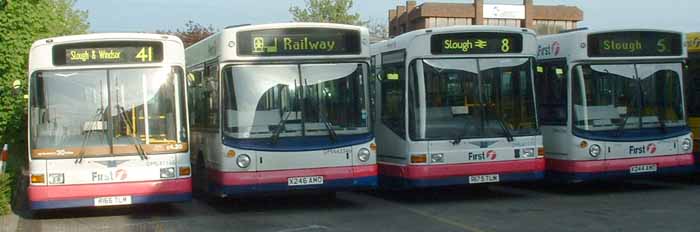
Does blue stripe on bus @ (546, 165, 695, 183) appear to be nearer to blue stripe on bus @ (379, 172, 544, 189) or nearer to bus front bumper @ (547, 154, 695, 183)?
bus front bumper @ (547, 154, 695, 183)

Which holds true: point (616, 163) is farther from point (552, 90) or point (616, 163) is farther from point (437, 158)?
point (437, 158)

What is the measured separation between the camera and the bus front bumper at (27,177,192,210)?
12.8 meters

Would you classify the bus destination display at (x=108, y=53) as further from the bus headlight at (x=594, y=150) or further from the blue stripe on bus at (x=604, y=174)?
the bus headlight at (x=594, y=150)

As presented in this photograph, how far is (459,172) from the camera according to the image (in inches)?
567

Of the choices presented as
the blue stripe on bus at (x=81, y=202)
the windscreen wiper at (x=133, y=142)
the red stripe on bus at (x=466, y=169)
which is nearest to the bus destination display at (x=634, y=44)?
the red stripe on bus at (x=466, y=169)

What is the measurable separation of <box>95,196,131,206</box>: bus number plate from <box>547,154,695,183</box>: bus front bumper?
7091 millimetres

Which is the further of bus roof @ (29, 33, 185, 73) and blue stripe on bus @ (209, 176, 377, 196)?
blue stripe on bus @ (209, 176, 377, 196)

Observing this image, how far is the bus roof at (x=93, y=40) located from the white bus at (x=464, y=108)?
3.57m

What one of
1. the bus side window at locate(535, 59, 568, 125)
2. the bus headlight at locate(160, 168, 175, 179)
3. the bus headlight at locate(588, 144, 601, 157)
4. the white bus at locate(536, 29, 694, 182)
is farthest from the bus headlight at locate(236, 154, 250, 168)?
the bus headlight at locate(588, 144, 601, 157)

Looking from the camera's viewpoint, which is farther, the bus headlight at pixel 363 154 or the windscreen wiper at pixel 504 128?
the windscreen wiper at pixel 504 128

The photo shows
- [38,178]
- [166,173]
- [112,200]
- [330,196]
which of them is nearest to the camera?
[38,178]

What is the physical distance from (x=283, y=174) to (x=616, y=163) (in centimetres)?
559

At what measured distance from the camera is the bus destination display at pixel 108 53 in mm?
13070

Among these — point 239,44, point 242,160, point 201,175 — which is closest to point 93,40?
point 239,44
